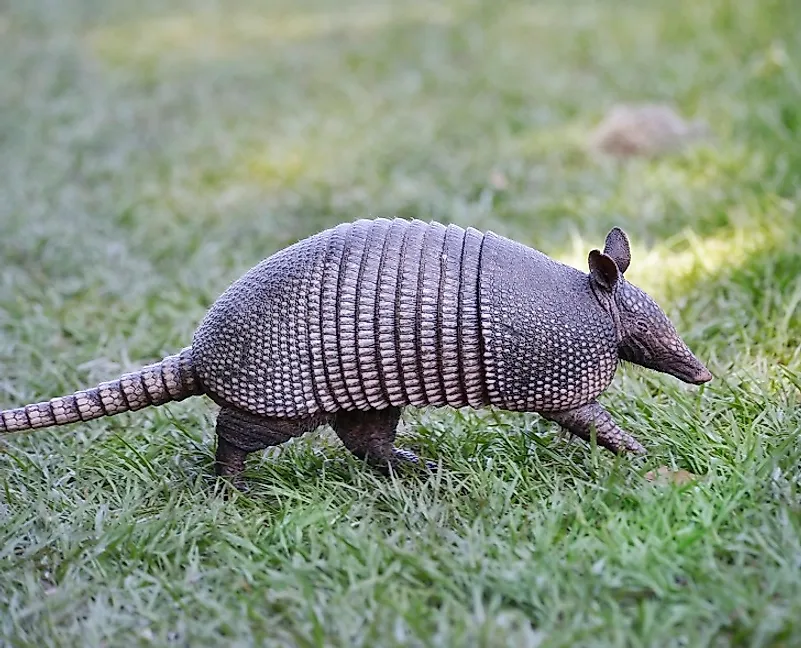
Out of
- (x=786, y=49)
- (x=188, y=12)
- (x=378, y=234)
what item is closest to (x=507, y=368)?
(x=378, y=234)

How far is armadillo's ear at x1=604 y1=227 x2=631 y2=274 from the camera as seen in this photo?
3.96 metres

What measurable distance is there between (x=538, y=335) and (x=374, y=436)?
869 millimetres

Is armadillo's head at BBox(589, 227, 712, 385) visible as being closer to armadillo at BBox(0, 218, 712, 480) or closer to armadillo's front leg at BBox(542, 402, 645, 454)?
armadillo at BBox(0, 218, 712, 480)

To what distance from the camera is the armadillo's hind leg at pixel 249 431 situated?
3877 mm

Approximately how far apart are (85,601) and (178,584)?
32 centimetres

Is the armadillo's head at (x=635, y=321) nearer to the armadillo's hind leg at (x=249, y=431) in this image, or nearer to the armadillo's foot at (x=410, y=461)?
the armadillo's foot at (x=410, y=461)

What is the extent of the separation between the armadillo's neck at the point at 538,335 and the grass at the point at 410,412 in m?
0.36

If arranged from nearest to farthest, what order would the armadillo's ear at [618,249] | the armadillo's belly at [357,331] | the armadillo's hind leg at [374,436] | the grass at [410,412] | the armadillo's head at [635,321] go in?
the grass at [410,412] < the armadillo's belly at [357,331] < the armadillo's head at [635,321] < the armadillo's ear at [618,249] < the armadillo's hind leg at [374,436]

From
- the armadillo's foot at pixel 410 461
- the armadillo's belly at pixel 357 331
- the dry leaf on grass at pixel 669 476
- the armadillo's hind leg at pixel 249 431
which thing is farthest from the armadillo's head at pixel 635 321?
the armadillo's hind leg at pixel 249 431

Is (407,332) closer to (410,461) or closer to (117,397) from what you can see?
(410,461)

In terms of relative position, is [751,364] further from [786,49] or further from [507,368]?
[786,49]

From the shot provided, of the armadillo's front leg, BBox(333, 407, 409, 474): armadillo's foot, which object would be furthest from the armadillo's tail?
the armadillo's front leg

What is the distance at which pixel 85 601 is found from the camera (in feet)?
11.2

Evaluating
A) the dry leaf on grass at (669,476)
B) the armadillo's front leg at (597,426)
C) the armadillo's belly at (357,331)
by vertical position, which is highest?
the armadillo's belly at (357,331)
